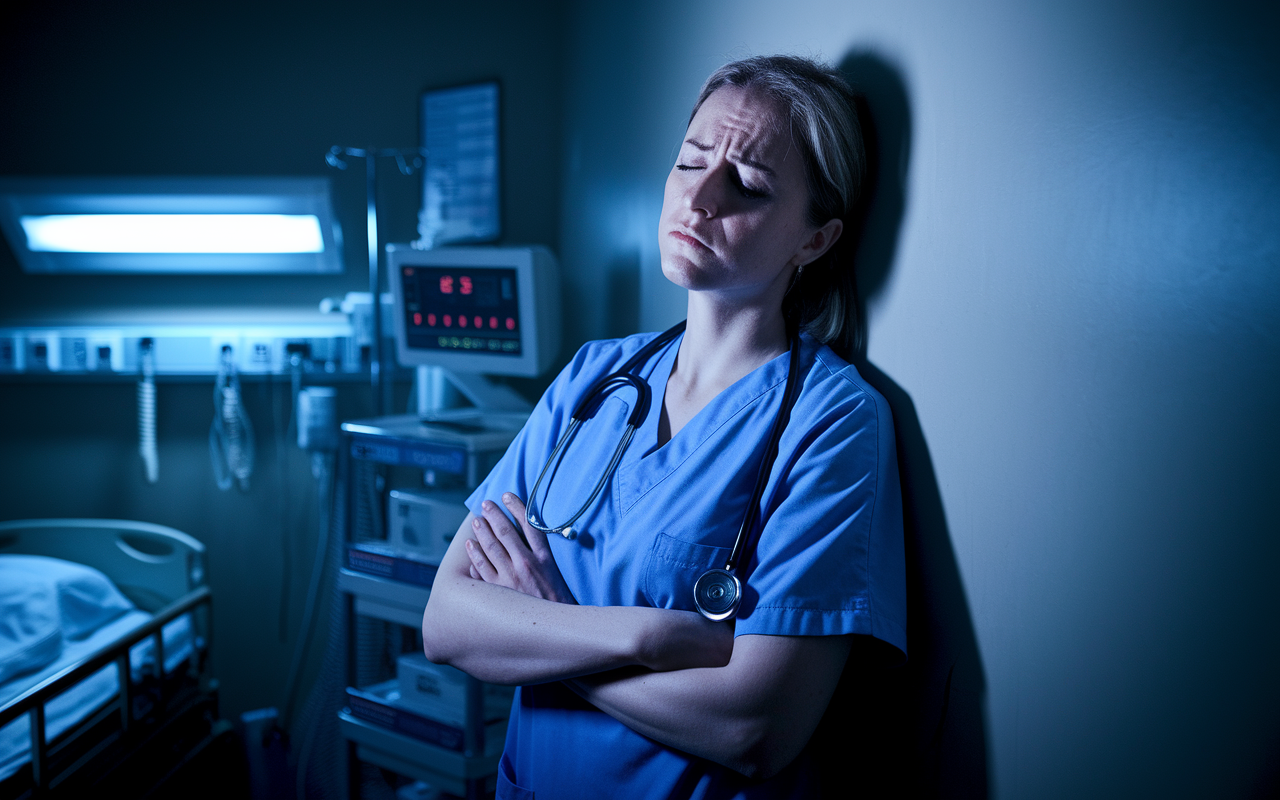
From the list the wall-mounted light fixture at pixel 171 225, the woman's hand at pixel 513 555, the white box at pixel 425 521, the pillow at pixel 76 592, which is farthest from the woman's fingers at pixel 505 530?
the wall-mounted light fixture at pixel 171 225

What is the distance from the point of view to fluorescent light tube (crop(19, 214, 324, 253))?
234 centimetres

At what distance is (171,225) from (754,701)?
7.84 ft

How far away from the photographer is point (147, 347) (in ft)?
7.70

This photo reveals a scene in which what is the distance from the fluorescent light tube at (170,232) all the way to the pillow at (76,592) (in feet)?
3.19

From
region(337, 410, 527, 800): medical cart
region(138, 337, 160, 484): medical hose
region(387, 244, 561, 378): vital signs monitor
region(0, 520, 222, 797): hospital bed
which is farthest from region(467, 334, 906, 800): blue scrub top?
→ region(138, 337, 160, 484): medical hose

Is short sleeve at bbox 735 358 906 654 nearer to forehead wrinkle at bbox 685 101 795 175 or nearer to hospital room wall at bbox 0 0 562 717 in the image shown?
forehead wrinkle at bbox 685 101 795 175

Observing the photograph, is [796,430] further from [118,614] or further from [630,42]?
[118,614]

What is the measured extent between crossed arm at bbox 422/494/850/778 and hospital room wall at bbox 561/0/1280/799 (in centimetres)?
18

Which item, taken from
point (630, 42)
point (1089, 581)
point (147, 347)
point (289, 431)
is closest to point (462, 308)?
point (630, 42)

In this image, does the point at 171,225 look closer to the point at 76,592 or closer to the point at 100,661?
the point at 76,592

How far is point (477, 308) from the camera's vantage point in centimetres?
186

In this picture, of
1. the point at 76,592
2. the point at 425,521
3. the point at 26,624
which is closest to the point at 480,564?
the point at 425,521

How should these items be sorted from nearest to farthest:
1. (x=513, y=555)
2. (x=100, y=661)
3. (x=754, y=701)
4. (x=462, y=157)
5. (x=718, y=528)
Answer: (x=754, y=701)
(x=718, y=528)
(x=513, y=555)
(x=100, y=661)
(x=462, y=157)

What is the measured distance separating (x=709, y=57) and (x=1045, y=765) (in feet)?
3.92
